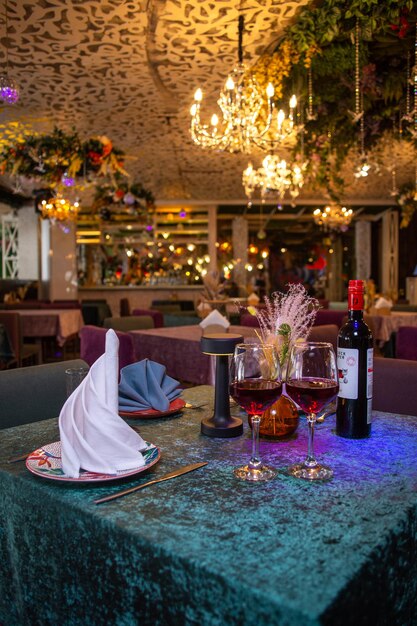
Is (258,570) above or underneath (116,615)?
above

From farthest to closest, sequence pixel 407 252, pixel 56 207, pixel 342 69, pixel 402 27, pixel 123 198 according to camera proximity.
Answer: pixel 407 252 → pixel 123 198 → pixel 56 207 → pixel 342 69 → pixel 402 27

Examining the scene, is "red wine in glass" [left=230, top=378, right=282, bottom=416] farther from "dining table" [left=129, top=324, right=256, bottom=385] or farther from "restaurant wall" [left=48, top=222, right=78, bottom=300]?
"restaurant wall" [left=48, top=222, right=78, bottom=300]

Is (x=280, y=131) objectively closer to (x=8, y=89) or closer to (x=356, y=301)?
(x=8, y=89)

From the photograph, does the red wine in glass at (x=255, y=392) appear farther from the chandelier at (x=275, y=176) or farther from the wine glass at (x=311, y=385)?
the chandelier at (x=275, y=176)

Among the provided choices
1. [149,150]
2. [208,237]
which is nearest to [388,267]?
[208,237]

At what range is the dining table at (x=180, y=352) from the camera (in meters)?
3.19

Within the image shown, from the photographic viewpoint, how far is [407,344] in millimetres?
3254

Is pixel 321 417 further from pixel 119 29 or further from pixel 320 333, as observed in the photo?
pixel 119 29

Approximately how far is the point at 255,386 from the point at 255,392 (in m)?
0.02

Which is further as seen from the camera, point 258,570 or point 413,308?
point 413,308

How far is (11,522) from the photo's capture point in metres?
0.89

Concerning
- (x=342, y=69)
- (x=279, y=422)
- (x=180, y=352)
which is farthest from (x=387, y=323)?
(x=279, y=422)

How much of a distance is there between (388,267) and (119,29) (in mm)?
9886

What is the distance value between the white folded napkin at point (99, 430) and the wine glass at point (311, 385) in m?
0.28
